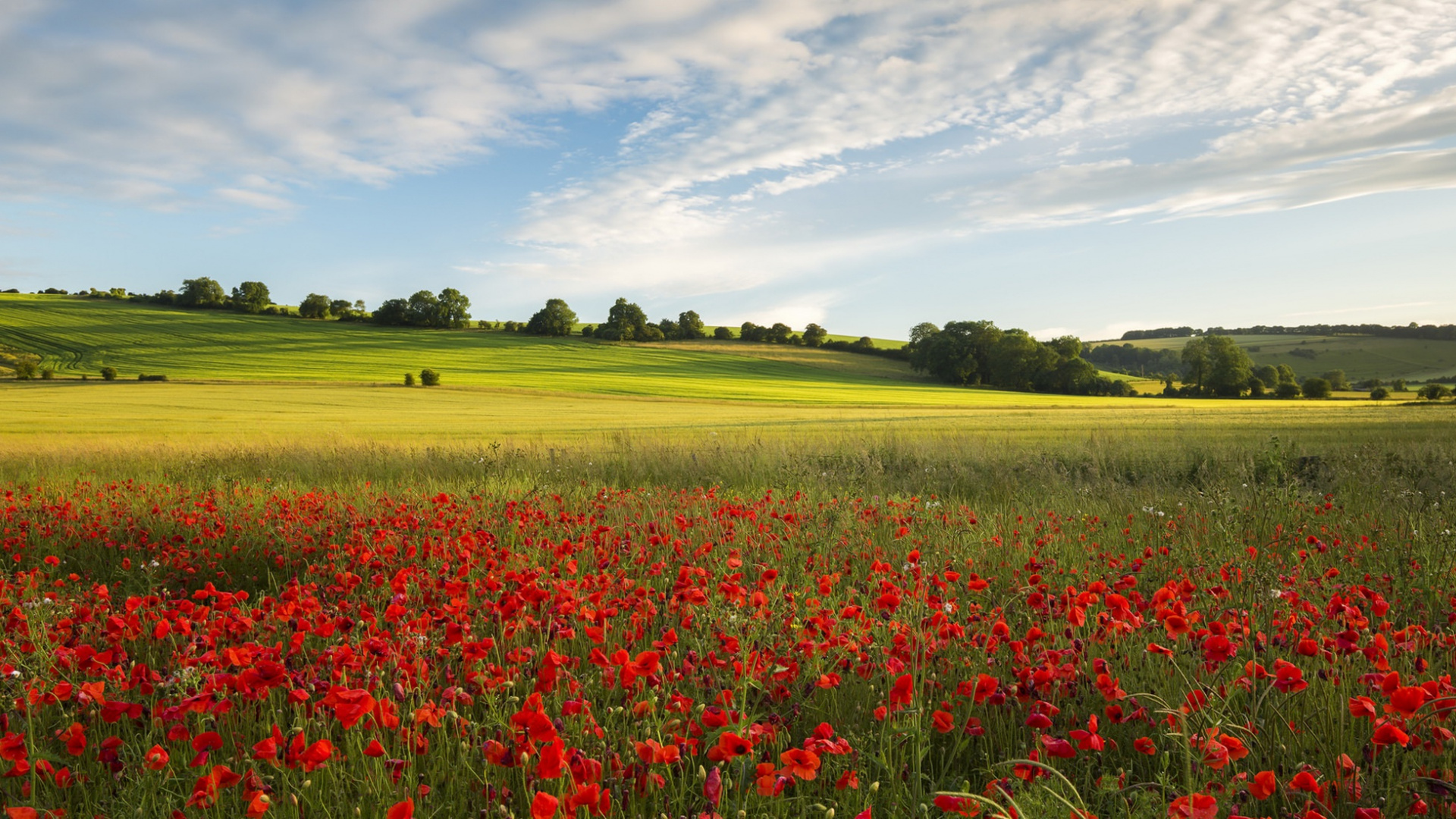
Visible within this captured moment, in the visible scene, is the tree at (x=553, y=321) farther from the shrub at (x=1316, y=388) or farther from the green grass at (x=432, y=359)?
the shrub at (x=1316, y=388)

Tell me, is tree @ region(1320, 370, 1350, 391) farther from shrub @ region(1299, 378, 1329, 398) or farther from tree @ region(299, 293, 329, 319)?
tree @ region(299, 293, 329, 319)

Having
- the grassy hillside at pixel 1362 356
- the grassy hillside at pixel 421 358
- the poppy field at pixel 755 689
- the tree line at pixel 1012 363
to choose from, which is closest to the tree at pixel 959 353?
the tree line at pixel 1012 363

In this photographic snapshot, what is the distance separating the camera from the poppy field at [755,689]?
81.8 inches

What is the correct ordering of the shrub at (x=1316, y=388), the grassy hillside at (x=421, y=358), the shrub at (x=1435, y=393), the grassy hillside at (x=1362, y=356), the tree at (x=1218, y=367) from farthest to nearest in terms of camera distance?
the grassy hillside at (x=1362, y=356) < the tree at (x=1218, y=367) < the shrub at (x=1316, y=388) < the grassy hillside at (x=421, y=358) < the shrub at (x=1435, y=393)

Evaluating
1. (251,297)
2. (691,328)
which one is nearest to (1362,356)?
(691,328)

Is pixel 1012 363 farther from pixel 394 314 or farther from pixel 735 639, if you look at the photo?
pixel 735 639

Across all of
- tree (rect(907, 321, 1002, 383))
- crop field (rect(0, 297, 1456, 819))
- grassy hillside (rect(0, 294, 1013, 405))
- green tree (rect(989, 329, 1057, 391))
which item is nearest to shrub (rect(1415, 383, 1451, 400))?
grassy hillside (rect(0, 294, 1013, 405))

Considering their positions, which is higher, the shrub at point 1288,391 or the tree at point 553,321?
the tree at point 553,321

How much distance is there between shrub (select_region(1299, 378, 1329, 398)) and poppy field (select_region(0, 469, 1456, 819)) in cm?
8247

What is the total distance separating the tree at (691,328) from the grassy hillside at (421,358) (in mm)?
10410

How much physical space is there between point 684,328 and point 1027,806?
101011 mm

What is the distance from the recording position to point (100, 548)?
6773 millimetres

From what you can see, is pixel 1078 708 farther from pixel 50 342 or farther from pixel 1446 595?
pixel 50 342

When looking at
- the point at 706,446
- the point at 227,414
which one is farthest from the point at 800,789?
the point at 227,414
